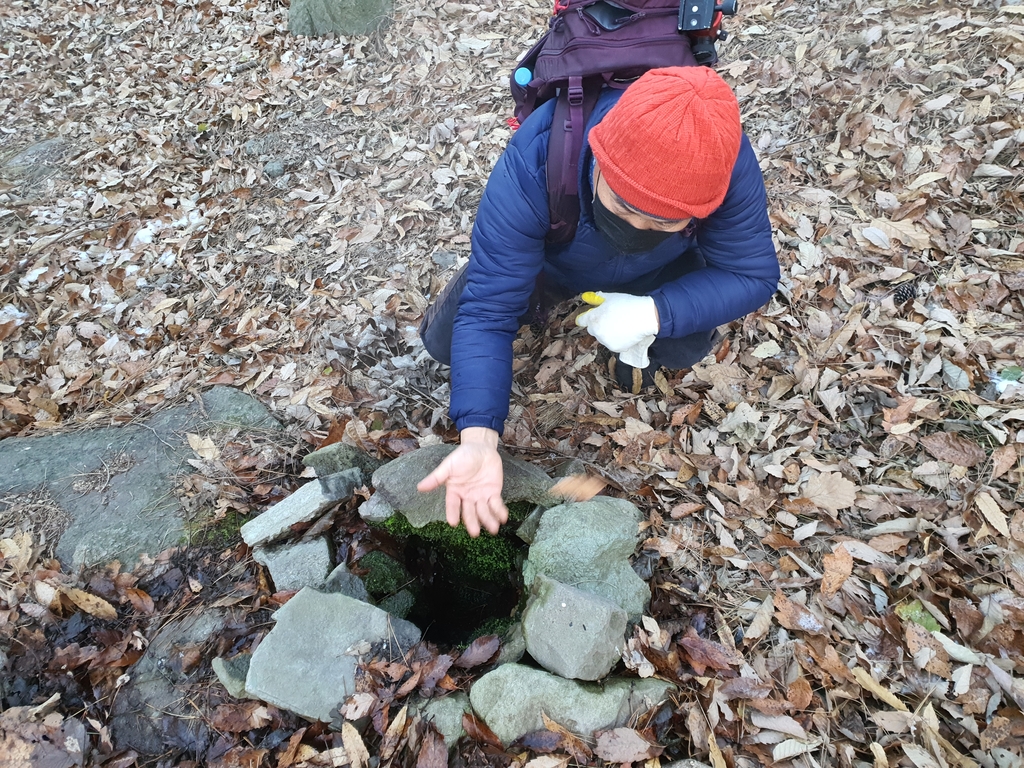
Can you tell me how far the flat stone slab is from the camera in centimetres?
295

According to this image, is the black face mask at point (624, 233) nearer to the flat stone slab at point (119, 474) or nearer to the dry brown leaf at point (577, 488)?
the dry brown leaf at point (577, 488)

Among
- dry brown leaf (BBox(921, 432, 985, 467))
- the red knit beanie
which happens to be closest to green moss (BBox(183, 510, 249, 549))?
the red knit beanie

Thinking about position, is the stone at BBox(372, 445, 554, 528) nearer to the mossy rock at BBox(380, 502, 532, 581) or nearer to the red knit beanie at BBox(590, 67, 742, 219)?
the mossy rock at BBox(380, 502, 532, 581)

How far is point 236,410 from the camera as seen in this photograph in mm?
3549

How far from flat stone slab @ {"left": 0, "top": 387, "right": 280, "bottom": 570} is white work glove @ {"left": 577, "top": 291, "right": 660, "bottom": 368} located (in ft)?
6.74

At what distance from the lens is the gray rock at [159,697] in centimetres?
246

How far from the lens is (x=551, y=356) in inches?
145

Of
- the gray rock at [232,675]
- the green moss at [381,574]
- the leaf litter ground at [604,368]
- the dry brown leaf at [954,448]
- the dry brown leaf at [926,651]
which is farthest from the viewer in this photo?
the green moss at [381,574]

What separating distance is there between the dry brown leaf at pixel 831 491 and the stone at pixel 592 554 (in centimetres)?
86

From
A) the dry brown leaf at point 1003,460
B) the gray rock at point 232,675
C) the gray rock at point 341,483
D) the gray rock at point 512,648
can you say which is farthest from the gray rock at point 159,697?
the dry brown leaf at point 1003,460

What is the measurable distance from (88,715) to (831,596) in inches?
127

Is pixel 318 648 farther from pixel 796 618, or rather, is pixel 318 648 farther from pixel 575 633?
pixel 796 618

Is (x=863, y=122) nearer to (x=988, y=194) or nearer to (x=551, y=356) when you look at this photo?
(x=988, y=194)

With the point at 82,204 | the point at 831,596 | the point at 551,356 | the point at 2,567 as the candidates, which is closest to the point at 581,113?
the point at 551,356
